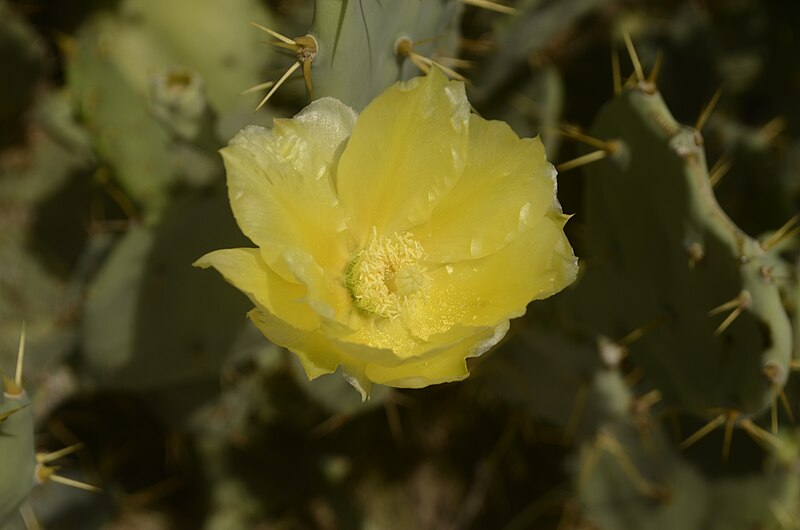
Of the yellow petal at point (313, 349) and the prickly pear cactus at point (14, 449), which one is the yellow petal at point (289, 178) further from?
the prickly pear cactus at point (14, 449)

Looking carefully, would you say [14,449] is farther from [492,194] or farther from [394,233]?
[492,194]

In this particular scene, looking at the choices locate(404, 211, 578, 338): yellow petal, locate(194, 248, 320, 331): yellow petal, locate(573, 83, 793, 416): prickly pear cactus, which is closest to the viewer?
locate(194, 248, 320, 331): yellow petal

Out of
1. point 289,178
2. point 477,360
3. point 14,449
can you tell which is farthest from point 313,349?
point 477,360

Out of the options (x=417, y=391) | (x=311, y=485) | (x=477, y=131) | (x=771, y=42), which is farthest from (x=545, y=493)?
(x=477, y=131)

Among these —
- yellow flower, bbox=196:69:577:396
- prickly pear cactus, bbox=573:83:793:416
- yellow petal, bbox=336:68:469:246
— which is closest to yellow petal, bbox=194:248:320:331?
yellow flower, bbox=196:69:577:396

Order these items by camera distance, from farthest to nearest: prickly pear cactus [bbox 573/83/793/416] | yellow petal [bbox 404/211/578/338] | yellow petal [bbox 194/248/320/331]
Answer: prickly pear cactus [bbox 573/83/793/416] → yellow petal [bbox 404/211/578/338] → yellow petal [bbox 194/248/320/331]

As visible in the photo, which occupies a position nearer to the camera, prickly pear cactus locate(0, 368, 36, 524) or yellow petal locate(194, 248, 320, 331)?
yellow petal locate(194, 248, 320, 331)

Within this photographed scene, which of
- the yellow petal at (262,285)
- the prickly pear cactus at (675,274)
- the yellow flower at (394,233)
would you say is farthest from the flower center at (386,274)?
the prickly pear cactus at (675,274)

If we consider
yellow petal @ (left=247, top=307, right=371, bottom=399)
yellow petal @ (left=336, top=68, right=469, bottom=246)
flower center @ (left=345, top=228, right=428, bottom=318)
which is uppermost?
yellow petal @ (left=336, top=68, right=469, bottom=246)

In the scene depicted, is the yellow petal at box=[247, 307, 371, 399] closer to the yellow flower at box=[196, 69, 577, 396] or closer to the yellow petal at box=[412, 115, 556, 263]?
the yellow flower at box=[196, 69, 577, 396]
